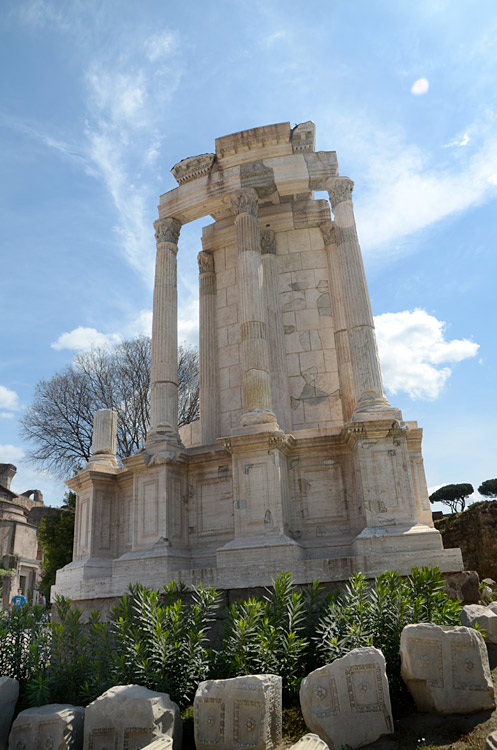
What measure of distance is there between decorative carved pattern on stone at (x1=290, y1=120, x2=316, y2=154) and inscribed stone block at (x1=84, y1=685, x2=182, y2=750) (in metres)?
11.7

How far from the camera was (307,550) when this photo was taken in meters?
10.3

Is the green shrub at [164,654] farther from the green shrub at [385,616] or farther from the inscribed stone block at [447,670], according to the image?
the inscribed stone block at [447,670]

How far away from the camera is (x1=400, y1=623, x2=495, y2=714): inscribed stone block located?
17.2 ft

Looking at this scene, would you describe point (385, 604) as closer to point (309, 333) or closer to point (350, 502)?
point (350, 502)

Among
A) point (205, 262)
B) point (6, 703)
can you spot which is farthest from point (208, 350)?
point (6, 703)

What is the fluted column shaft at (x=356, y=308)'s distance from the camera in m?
10.8

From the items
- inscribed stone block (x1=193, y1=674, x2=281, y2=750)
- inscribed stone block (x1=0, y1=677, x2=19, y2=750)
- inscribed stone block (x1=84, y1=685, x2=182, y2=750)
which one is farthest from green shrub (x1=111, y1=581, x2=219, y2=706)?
inscribed stone block (x1=0, y1=677, x2=19, y2=750)

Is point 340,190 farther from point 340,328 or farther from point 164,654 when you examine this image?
point 164,654

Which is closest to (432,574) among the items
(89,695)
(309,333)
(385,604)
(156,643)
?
(385,604)

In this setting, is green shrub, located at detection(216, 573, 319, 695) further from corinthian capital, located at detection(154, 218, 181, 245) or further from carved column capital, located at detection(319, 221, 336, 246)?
carved column capital, located at detection(319, 221, 336, 246)

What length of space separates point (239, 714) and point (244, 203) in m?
10.6

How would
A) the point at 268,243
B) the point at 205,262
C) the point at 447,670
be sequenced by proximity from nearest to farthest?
the point at 447,670 → the point at 268,243 → the point at 205,262

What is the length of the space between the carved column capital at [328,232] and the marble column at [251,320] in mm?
2370

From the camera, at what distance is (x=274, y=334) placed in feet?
43.5
